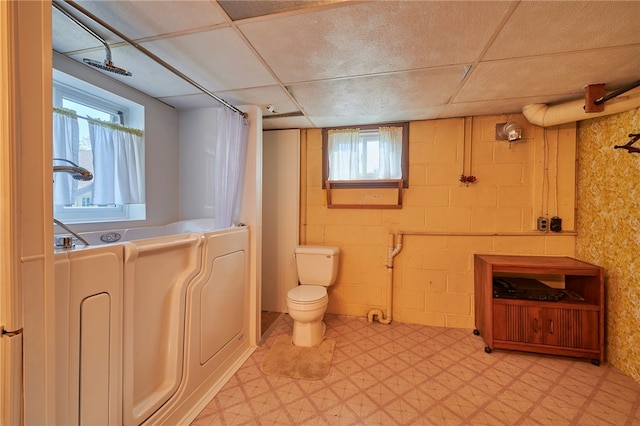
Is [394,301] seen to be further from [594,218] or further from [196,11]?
[196,11]

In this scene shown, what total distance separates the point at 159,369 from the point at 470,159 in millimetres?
2699

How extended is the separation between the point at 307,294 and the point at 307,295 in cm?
2

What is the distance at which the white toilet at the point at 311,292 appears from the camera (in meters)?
1.89

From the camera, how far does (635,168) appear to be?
5.09 ft

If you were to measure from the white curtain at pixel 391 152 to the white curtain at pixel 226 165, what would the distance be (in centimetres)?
132

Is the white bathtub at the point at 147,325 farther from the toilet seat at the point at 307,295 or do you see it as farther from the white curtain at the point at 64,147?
the toilet seat at the point at 307,295

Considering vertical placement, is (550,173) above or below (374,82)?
below

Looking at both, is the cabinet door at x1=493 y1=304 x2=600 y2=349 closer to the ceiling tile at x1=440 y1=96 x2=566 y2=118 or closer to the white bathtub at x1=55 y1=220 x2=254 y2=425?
the ceiling tile at x1=440 y1=96 x2=566 y2=118

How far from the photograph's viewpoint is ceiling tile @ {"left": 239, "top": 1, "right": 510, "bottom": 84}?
1.01 m

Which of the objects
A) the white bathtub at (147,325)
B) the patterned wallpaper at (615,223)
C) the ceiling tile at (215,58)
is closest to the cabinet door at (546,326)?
the patterned wallpaper at (615,223)

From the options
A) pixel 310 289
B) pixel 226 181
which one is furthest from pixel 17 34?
pixel 310 289

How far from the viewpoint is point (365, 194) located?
242cm

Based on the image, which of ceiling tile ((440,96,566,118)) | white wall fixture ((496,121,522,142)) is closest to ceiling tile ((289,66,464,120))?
ceiling tile ((440,96,566,118))

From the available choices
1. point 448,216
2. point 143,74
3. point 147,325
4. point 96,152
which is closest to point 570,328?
point 448,216
